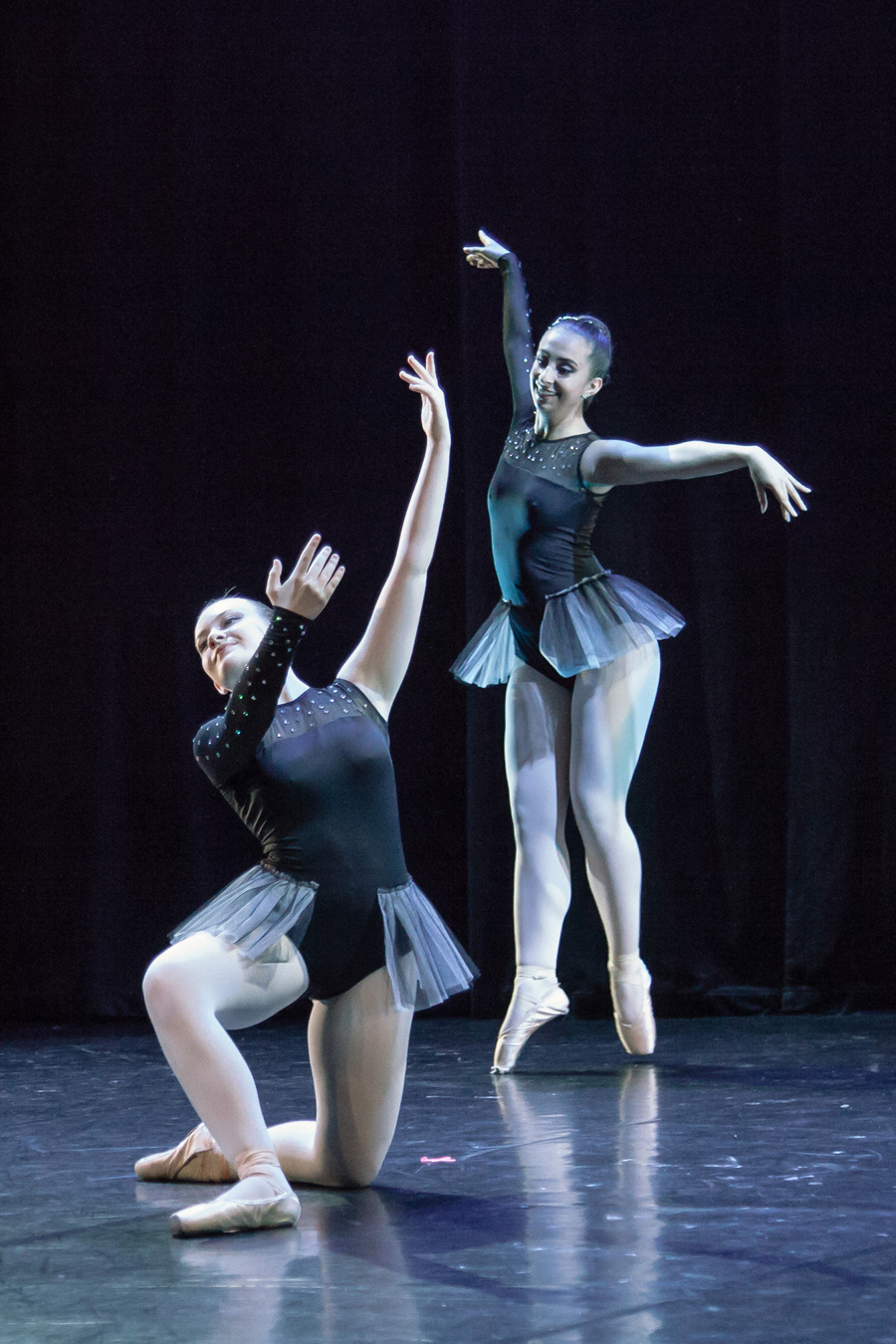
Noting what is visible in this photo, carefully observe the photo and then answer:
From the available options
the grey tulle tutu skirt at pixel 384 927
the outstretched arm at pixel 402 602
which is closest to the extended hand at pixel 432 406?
the outstretched arm at pixel 402 602

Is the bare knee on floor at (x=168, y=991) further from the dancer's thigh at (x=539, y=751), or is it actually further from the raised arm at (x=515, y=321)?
the raised arm at (x=515, y=321)

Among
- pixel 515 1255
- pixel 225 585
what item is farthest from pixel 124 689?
pixel 515 1255

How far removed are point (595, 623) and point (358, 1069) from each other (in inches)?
56.3

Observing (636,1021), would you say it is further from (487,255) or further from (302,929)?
(487,255)

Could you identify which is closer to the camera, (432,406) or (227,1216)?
(227,1216)

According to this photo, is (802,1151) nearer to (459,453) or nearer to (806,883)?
(806,883)

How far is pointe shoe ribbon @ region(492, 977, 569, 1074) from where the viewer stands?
337 cm

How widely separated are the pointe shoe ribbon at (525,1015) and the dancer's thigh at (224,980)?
1.16 m

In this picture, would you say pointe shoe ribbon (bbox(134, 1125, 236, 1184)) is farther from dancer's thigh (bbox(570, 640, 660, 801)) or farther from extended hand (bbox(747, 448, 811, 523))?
extended hand (bbox(747, 448, 811, 523))

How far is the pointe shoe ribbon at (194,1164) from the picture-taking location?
237cm

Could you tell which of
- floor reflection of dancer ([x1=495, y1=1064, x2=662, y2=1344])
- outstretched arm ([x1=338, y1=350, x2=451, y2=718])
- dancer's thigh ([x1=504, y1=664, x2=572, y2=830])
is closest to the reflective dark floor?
floor reflection of dancer ([x1=495, y1=1064, x2=662, y2=1344])

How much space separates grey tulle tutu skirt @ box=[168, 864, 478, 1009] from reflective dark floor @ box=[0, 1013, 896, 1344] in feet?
0.94

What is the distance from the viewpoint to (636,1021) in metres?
3.44

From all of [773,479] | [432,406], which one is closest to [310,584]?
[432,406]
